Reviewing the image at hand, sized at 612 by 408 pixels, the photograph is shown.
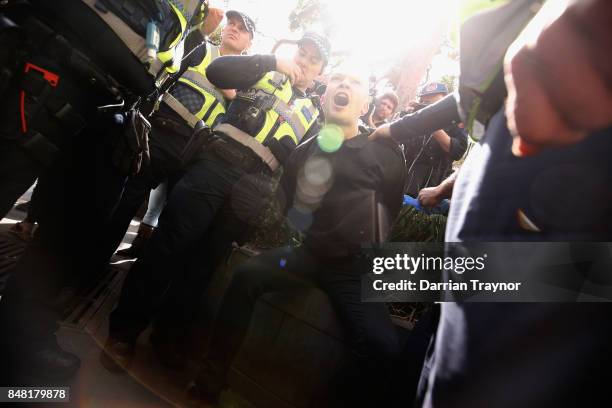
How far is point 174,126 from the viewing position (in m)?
2.50

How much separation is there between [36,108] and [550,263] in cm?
169

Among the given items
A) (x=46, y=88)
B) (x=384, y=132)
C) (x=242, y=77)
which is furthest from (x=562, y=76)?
(x=242, y=77)

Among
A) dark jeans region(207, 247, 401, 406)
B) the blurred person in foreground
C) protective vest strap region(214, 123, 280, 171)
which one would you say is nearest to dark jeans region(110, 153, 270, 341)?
protective vest strap region(214, 123, 280, 171)

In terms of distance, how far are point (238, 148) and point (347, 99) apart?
865 millimetres

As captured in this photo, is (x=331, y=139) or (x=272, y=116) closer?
(x=331, y=139)

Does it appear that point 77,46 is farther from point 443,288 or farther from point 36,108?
point 443,288

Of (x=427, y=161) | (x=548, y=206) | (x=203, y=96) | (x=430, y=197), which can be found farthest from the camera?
(x=427, y=161)

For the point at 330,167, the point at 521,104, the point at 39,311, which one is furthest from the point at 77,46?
the point at 521,104

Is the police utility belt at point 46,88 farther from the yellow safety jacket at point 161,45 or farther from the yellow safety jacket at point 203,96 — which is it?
the yellow safety jacket at point 203,96

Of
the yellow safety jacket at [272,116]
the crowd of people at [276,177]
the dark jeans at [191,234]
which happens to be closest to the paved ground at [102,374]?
the crowd of people at [276,177]

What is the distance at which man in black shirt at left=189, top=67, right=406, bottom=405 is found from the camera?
1.71 meters

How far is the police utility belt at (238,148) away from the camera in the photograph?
A: 2.27 meters

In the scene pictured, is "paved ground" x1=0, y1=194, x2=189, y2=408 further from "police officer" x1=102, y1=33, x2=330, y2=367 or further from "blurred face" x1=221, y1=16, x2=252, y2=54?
"blurred face" x1=221, y1=16, x2=252, y2=54

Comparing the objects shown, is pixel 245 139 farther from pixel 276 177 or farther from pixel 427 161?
pixel 427 161
